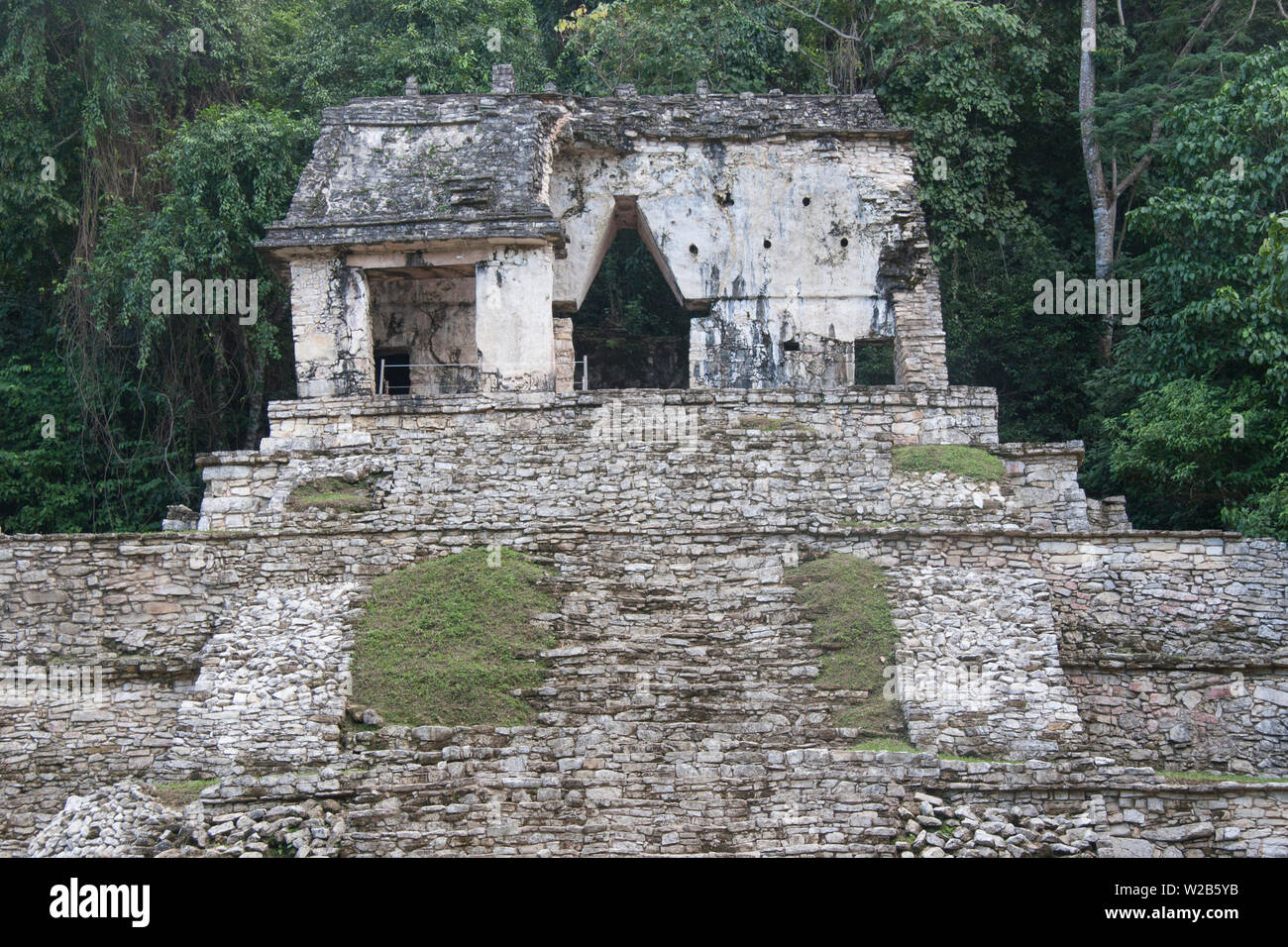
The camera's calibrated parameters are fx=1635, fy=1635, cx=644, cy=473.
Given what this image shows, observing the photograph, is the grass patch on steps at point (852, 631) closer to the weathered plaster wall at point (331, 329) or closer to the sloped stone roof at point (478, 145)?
the sloped stone roof at point (478, 145)

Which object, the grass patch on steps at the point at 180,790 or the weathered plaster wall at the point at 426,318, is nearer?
the grass patch on steps at the point at 180,790

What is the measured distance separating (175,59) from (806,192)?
924cm

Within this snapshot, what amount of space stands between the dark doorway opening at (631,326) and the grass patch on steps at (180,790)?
41.7ft

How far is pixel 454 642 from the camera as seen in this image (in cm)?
1514

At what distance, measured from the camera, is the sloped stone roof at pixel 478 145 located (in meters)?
19.5

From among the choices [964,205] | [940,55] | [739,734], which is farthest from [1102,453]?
[739,734]

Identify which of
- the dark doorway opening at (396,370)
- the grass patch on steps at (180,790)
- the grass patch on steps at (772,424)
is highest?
the dark doorway opening at (396,370)

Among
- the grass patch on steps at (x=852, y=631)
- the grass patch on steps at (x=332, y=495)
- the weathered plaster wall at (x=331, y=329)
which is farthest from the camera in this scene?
the weathered plaster wall at (x=331, y=329)

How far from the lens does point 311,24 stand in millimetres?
25500

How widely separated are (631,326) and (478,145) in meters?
5.77

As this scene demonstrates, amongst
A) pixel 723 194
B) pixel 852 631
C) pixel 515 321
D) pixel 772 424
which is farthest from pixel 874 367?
pixel 852 631

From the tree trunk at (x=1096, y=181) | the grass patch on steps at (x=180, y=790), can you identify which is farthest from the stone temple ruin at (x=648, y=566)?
the tree trunk at (x=1096, y=181)

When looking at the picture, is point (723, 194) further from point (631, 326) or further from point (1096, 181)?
point (1096, 181)

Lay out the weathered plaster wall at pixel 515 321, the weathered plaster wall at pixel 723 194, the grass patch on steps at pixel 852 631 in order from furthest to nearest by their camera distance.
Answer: the weathered plaster wall at pixel 723 194, the weathered plaster wall at pixel 515 321, the grass patch on steps at pixel 852 631
